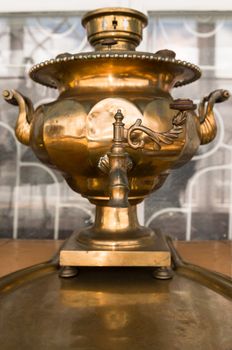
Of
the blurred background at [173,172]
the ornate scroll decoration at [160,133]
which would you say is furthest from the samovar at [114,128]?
the blurred background at [173,172]

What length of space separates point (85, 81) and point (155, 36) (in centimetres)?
61

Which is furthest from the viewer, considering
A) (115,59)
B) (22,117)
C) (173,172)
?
(173,172)

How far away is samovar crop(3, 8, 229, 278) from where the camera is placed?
27.5 inches

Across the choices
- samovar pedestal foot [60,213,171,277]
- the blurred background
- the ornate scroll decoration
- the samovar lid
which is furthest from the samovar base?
the blurred background

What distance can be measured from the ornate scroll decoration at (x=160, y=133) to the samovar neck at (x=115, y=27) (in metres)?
0.20

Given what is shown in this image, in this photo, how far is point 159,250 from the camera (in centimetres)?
72

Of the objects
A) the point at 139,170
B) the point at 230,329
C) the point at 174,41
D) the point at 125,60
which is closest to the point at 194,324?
the point at 230,329

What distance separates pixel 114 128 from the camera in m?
0.66

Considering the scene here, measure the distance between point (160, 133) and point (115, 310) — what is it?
0.94 ft

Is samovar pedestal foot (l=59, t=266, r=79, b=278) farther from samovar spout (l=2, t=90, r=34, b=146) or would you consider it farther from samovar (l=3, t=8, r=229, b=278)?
samovar spout (l=2, t=90, r=34, b=146)

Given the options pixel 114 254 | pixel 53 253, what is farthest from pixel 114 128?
pixel 53 253

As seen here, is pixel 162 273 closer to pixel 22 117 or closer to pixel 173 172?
pixel 22 117

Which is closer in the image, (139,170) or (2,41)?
(139,170)

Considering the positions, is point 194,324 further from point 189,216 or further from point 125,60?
point 189,216
